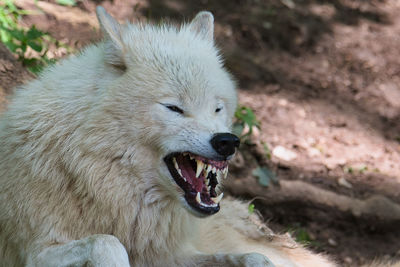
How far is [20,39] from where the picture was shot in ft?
15.9

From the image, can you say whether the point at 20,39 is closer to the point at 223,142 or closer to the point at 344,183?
the point at 223,142

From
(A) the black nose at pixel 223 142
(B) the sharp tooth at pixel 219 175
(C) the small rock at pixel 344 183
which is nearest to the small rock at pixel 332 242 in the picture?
(C) the small rock at pixel 344 183

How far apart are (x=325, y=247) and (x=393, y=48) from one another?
13.1ft

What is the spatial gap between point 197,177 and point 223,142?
32cm

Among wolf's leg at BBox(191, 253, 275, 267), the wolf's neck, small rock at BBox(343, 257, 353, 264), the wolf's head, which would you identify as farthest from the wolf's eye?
small rock at BBox(343, 257, 353, 264)

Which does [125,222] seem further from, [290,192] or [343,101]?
[343,101]

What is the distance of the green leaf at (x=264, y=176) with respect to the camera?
5.98 meters

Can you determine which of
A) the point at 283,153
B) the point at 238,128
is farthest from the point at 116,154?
the point at 283,153

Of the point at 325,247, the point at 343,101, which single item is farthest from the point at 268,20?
the point at 325,247

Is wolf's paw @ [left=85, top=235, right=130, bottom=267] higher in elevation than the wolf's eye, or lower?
lower

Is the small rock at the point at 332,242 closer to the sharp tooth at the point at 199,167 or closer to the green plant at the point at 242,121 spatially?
the green plant at the point at 242,121

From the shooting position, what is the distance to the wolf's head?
122 inches

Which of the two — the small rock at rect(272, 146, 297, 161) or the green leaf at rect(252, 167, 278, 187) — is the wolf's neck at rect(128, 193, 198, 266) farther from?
the small rock at rect(272, 146, 297, 161)

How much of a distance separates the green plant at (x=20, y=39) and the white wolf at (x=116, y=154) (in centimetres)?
148
